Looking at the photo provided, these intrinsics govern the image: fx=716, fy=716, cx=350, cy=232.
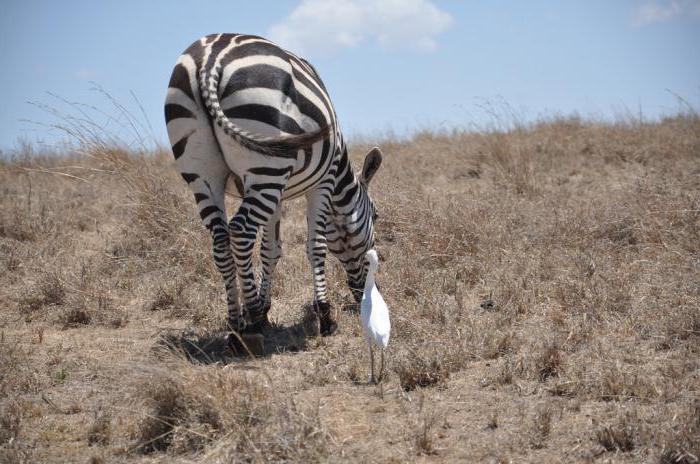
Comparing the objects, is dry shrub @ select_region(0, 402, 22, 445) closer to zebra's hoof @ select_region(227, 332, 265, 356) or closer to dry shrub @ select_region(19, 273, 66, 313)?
zebra's hoof @ select_region(227, 332, 265, 356)

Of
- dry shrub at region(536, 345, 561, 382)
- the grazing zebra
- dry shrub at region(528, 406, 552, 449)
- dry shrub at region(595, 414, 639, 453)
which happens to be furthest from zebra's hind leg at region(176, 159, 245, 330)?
dry shrub at region(595, 414, 639, 453)

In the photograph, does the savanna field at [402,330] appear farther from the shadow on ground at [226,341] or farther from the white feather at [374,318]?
the white feather at [374,318]

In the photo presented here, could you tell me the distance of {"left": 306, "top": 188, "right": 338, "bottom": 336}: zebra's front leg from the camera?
628cm

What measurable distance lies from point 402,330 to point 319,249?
3.49 feet

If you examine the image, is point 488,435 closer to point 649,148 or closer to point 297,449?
point 297,449

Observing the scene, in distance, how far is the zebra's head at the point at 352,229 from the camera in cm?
683

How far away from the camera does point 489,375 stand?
4.92m

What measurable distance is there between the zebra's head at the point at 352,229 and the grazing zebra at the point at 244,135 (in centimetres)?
66

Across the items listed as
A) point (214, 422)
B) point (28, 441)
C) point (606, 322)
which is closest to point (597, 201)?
point (606, 322)

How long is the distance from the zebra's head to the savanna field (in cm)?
31

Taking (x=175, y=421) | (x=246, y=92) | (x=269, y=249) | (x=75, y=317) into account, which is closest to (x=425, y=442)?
(x=175, y=421)

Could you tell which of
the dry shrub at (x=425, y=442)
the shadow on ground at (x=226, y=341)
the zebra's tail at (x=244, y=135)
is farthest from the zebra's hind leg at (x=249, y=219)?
the dry shrub at (x=425, y=442)

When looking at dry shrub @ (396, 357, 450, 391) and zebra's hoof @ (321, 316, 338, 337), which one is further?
zebra's hoof @ (321, 316, 338, 337)

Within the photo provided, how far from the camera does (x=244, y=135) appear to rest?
521cm
